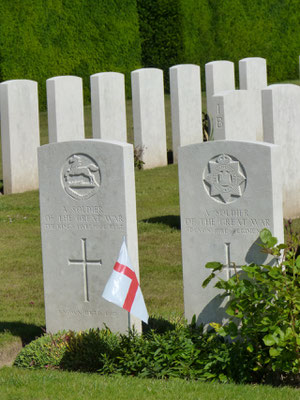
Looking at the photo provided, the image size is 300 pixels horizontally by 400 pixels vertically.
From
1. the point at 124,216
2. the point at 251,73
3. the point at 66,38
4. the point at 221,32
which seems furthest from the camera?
the point at 221,32

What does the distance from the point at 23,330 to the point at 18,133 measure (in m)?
6.92

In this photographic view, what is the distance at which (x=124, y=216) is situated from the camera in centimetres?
584

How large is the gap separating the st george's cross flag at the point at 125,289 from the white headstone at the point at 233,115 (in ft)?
15.6

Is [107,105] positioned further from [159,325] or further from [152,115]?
[159,325]

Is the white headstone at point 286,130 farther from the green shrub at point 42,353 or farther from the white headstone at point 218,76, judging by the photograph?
the white headstone at point 218,76

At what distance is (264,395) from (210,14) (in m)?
20.6

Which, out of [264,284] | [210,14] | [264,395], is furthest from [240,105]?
[210,14]

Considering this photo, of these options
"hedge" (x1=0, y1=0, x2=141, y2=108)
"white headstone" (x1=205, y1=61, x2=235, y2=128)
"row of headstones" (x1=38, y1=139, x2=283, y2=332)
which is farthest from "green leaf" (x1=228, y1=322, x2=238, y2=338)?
"hedge" (x1=0, y1=0, x2=141, y2=108)

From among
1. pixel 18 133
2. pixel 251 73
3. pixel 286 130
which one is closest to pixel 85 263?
pixel 286 130

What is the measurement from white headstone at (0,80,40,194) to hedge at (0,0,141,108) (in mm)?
7619

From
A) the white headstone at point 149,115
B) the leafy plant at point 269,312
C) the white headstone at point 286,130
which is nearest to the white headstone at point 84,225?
the leafy plant at point 269,312

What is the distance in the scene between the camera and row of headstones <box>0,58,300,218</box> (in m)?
10.1

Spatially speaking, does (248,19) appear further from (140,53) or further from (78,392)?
(78,392)

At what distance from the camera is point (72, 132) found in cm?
1341
